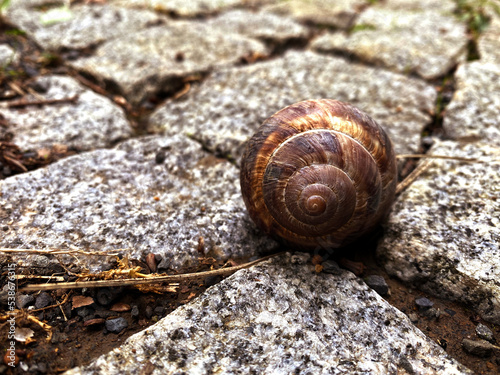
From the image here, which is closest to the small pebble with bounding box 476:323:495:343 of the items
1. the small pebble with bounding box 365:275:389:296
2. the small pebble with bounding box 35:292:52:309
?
the small pebble with bounding box 365:275:389:296

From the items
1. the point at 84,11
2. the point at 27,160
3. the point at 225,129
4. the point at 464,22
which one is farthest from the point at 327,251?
the point at 84,11

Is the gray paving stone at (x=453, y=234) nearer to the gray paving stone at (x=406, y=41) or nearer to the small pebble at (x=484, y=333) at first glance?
the small pebble at (x=484, y=333)

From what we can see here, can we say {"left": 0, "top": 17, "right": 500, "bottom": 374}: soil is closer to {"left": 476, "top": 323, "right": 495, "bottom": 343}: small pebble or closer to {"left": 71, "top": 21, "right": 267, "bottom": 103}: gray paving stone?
{"left": 476, "top": 323, "right": 495, "bottom": 343}: small pebble

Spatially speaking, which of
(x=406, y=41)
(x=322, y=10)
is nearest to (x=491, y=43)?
(x=406, y=41)

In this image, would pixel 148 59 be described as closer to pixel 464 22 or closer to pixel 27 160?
Result: pixel 27 160

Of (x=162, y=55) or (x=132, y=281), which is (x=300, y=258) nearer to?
(x=132, y=281)

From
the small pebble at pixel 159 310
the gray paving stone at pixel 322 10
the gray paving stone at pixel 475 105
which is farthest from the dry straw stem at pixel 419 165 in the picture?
the gray paving stone at pixel 322 10
